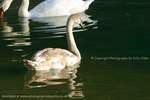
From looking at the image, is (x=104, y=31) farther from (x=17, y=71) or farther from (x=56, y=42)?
(x=17, y=71)

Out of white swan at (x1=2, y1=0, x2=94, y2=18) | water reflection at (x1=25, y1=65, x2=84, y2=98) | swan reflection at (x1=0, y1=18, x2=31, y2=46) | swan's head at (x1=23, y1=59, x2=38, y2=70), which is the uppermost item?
swan's head at (x1=23, y1=59, x2=38, y2=70)

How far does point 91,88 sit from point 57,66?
209cm

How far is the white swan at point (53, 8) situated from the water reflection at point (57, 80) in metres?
8.09

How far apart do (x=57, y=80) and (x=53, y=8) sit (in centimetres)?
968

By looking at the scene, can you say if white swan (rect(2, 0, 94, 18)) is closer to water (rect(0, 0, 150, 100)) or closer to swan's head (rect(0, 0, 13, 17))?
swan's head (rect(0, 0, 13, 17))

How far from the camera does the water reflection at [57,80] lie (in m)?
14.4

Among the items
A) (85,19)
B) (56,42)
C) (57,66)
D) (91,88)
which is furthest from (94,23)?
(91,88)

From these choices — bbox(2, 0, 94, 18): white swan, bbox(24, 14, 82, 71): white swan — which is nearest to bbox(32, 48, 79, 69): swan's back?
bbox(24, 14, 82, 71): white swan

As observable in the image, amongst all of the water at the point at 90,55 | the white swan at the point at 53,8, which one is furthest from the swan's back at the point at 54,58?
the white swan at the point at 53,8

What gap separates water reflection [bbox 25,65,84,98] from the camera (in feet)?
47.2

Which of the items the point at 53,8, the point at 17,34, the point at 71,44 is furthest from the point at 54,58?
the point at 53,8

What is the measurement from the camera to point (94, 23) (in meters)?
21.8

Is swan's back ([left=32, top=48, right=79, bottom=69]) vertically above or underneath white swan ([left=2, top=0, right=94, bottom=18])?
above

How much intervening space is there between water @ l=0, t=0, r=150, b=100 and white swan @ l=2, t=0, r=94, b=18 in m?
0.42
